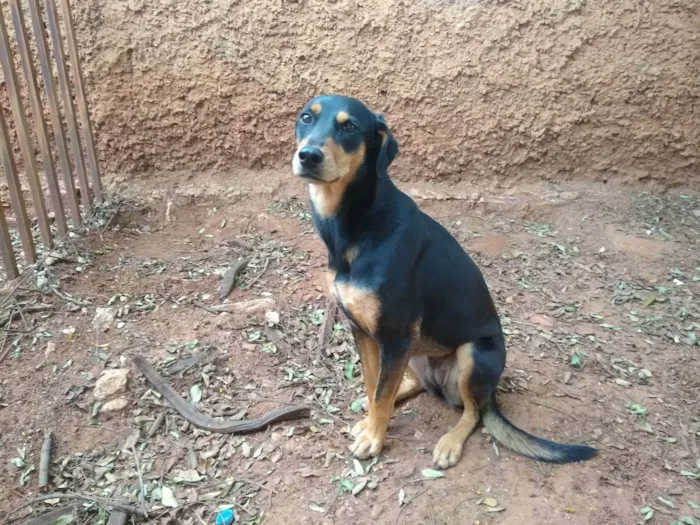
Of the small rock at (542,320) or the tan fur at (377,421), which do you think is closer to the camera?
the tan fur at (377,421)

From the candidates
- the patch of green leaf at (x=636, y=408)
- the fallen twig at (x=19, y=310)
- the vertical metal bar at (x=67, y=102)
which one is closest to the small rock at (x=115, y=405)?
the fallen twig at (x=19, y=310)

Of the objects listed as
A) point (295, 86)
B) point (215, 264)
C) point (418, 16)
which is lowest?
point (215, 264)

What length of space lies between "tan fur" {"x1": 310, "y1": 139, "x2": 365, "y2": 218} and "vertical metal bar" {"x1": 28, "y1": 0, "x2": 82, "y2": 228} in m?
3.03

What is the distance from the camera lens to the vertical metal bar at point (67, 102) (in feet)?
15.3

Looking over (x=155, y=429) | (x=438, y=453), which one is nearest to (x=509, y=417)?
(x=438, y=453)

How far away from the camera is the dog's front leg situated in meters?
2.67

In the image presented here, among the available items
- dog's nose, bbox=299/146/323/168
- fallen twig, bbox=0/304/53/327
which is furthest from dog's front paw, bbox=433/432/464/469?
fallen twig, bbox=0/304/53/327

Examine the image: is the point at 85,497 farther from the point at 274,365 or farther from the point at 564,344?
the point at 564,344

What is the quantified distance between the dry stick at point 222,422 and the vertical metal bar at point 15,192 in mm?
1752

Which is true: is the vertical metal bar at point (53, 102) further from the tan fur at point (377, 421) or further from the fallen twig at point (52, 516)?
the tan fur at point (377, 421)

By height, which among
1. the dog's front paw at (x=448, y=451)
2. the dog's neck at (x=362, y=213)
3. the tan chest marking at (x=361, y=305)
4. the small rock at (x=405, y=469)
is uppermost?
the dog's neck at (x=362, y=213)

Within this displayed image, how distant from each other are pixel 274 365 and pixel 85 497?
4.26ft

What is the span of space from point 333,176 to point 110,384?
6.28ft

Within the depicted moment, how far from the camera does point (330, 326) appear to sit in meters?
3.97
